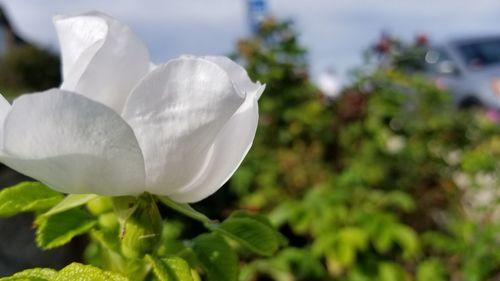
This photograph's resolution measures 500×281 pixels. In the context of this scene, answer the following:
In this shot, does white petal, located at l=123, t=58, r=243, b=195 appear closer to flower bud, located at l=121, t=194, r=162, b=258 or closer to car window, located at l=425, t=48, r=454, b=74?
flower bud, located at l=121, t=194, r=162, b=258

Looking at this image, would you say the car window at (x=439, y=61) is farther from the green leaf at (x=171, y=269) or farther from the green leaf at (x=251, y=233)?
the green leaf at (x=171, y=269)

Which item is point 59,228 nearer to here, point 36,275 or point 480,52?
point 36,275

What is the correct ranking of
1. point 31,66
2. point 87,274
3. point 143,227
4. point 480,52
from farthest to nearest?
1. point 31,66
2. point 480,52
3. point 143,227
4. point 87,274

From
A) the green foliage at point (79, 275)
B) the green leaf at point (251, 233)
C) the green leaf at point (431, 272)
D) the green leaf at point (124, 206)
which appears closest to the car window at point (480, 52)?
the green leaf at point (431, 272)

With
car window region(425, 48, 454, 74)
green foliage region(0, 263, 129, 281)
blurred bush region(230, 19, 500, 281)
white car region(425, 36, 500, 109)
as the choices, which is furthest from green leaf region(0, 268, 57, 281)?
car window region(425, 48, 454, 74)

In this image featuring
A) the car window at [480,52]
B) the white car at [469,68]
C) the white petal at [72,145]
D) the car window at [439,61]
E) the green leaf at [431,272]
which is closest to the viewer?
the white petal at [72,145]

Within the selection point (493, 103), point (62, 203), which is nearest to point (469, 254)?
point (62, 203)

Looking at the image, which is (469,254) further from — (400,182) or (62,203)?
(62,203)

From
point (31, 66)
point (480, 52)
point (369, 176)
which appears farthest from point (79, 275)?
point (31, 66)
